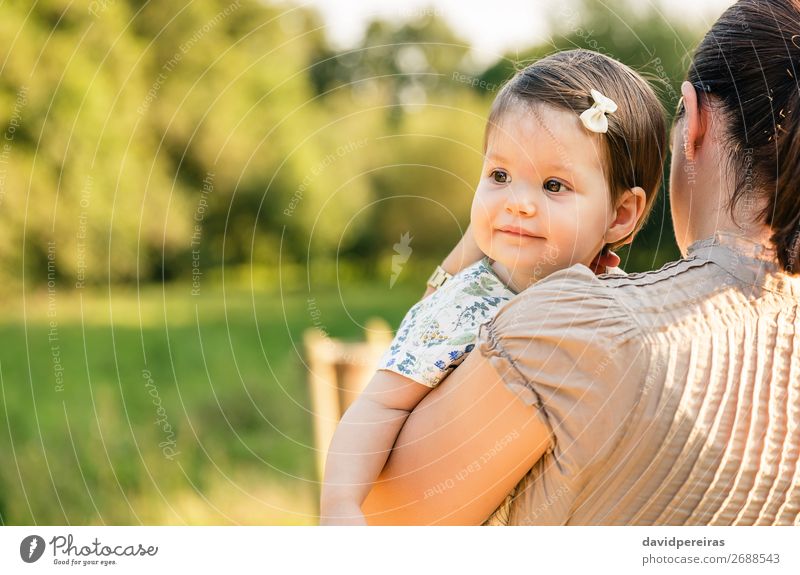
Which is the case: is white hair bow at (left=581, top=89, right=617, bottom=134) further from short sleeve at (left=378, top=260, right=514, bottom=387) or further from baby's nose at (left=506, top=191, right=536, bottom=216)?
short sleeve at (left=378, top=260, right=514, bottom=387)

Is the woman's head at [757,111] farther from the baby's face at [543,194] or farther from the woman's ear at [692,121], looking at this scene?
the baby's face at [543,194]

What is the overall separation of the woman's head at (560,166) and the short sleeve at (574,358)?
0.64ft

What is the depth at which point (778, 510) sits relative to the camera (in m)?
1.22

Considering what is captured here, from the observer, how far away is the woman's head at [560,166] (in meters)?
1.33

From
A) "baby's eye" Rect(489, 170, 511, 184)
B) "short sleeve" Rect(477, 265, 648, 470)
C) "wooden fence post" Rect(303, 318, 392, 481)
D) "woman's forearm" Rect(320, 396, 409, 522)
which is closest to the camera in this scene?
"short sleeve" Rect(477, 265, 648, 470)

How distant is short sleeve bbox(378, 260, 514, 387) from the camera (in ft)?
4.16

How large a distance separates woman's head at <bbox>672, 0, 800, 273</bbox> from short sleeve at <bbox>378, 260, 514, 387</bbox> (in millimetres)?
332

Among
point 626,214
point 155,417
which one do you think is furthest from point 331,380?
point 155,417

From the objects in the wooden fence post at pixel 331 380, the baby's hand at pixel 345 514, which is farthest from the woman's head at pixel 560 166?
the wooden fence post at pixel 331 380

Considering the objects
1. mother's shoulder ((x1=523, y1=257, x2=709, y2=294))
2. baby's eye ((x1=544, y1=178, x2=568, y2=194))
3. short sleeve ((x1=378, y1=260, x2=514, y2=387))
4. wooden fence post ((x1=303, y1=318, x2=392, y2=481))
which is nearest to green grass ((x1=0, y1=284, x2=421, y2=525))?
wooden fence post ((x1=303, y1=318, x2=392, y2=481))

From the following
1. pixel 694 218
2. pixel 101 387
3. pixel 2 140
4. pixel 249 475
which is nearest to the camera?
pixel 694 218

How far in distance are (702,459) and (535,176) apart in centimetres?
47
